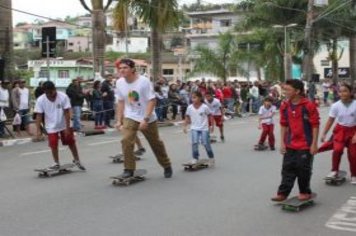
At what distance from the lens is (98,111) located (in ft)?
72.0

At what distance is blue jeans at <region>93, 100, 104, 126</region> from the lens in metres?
21.9

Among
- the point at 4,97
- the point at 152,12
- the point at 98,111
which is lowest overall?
the point at 98,111

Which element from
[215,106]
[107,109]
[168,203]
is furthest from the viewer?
[107,109]

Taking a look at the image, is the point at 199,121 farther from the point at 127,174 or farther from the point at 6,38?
the point at 6,38

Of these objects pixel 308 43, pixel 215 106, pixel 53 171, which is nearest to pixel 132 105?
pixel 53 171

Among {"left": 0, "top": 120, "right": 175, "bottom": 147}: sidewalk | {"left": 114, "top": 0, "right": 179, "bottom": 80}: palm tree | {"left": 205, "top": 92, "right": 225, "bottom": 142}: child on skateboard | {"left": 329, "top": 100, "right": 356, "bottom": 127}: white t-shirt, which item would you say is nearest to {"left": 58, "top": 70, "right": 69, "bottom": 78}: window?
{"left": 114, "top": 0, "right": 179, "bottom": 80}: palm tree

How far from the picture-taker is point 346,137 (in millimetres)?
10227

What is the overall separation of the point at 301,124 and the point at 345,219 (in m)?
1.30

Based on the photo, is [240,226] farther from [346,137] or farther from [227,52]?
[227,52]

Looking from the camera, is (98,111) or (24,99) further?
(98,111)

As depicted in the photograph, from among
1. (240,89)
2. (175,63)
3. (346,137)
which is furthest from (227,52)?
(346,137)

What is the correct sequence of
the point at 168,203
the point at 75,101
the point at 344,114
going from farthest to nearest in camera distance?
1. the point at 75,101
2. the point at 344,114
3. the point at 168,203

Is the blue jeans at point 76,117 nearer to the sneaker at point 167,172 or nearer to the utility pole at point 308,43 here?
the sneaker at point 167,172

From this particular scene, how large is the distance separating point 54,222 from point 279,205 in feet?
9.13
